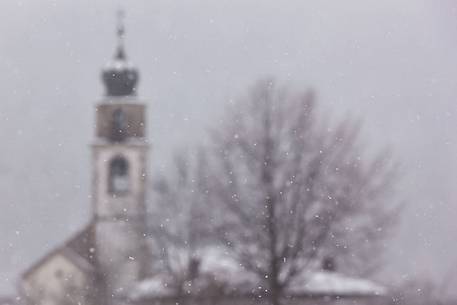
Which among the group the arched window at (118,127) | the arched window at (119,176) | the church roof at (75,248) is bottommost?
the church roof at (75,248)

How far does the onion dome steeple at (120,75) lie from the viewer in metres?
57.5

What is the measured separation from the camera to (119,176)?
202 ft

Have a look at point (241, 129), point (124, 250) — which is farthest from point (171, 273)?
point (124, 250)

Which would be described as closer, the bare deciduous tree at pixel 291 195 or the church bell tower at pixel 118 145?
the bare deciduous tree at pixel 291 195

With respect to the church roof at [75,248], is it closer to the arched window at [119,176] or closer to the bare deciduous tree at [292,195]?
the arched window at [119,176]

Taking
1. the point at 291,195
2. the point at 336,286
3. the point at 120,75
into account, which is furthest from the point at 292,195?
the point at 120,75

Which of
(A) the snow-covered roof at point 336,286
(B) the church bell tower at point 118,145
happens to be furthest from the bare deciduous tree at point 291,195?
(B) the church bell tower at point 118,145

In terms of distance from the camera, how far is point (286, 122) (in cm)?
2361

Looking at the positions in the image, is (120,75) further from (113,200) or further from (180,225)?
(180,225)

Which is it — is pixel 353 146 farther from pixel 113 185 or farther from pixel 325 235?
pixel 113 185

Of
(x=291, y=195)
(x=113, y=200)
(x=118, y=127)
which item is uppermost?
(x=291, y=195)

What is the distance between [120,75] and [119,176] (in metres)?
5.08

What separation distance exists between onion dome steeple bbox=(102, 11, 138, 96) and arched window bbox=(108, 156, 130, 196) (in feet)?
9.06

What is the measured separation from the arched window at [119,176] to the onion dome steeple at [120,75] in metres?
2.76
